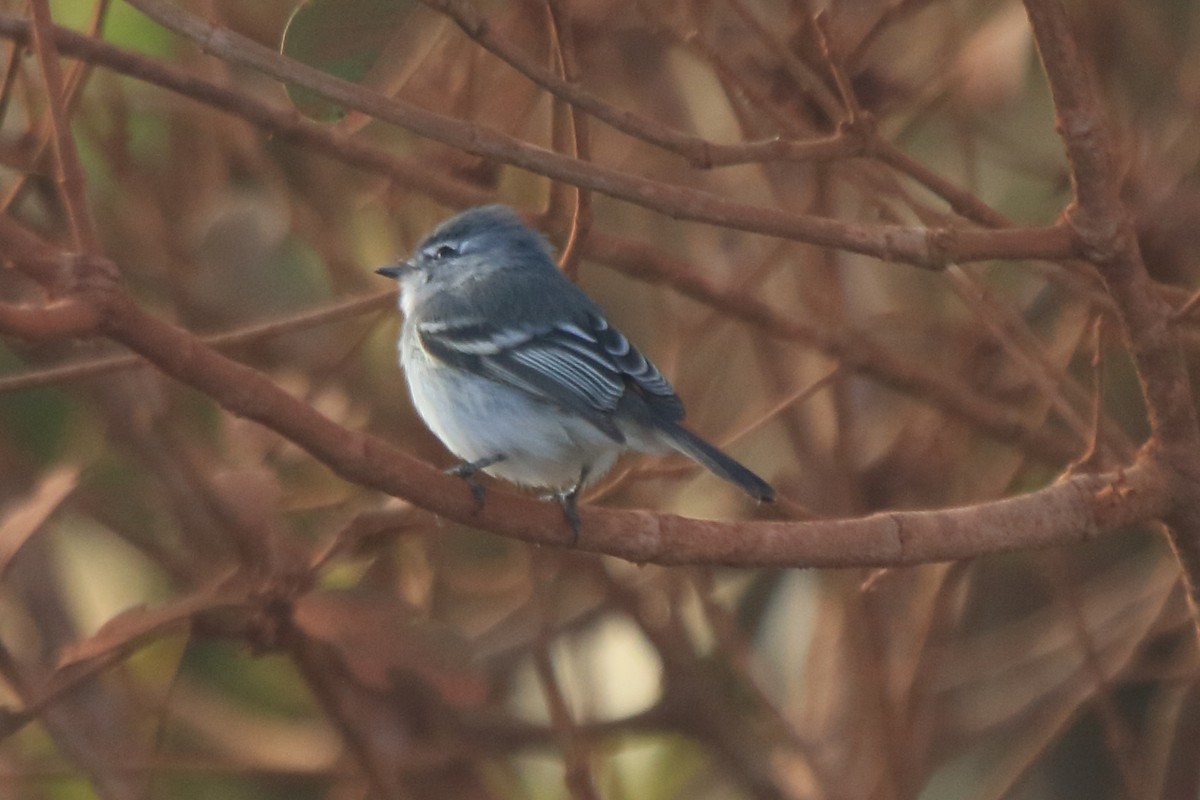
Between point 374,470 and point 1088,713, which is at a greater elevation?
point 1088,713

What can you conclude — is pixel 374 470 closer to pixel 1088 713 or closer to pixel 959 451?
pixel 959 451

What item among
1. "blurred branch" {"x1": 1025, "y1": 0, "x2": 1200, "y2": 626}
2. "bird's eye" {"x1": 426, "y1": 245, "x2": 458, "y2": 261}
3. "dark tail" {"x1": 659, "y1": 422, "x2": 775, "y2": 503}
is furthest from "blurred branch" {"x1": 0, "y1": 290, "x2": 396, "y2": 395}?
"blurred branch" {"x1": 1025, "y1": 0, "x2": 1200, "y2": 626}

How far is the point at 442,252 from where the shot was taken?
3.69 meters

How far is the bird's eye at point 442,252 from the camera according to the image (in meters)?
3.68

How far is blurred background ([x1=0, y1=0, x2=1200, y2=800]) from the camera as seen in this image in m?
3.44

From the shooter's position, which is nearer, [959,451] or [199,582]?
[199,582]

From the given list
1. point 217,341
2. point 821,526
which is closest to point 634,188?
point 821,526

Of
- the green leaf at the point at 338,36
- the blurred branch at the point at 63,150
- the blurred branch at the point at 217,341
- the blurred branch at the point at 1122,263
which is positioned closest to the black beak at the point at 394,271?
the blurred branch at the point at 217,341

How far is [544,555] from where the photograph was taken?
156 inches

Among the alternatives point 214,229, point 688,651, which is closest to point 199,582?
point 214,229

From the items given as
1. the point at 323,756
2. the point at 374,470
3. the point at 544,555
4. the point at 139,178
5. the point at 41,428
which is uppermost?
the point at 139,178

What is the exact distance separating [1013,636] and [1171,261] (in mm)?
1271

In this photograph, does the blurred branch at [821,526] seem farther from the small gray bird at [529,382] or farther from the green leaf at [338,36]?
the green leaf at [338,36]

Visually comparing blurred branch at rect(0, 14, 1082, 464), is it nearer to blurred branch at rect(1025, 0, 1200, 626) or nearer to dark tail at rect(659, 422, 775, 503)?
dark tail at rect(659, 422, 775, 503)
